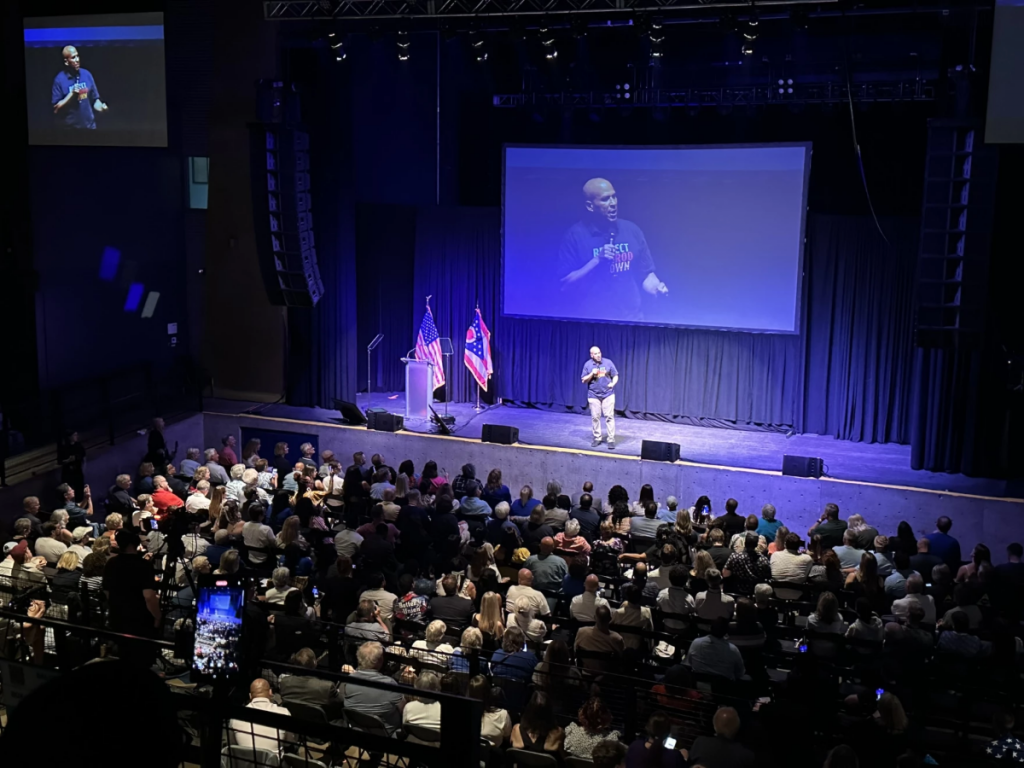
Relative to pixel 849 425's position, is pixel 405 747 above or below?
above

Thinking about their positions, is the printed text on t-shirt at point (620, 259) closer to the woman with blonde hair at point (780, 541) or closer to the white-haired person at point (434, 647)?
the woman with blonde hair at point (780, 541)

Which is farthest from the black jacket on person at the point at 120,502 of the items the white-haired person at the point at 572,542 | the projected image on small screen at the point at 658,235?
the projected image on small screen at the point at 658,235

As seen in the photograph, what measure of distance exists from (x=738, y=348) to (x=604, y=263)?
239cm

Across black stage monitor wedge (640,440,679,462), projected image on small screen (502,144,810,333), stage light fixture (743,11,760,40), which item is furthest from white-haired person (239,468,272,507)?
stage light fixture (743,11,760,40)

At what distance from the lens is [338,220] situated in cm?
1588

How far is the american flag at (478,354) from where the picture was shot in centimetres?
1656

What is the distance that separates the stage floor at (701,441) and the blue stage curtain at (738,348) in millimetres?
372

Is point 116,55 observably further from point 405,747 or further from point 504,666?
point 405,747

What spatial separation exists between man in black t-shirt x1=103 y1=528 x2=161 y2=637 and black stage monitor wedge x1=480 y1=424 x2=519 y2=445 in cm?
776

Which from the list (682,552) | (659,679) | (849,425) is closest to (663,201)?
(849,425)

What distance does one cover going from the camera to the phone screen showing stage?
10.5ft

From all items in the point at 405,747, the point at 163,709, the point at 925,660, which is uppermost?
the point at 163,709

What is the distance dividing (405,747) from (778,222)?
13563mm

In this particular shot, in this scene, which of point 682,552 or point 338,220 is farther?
point 338,220
